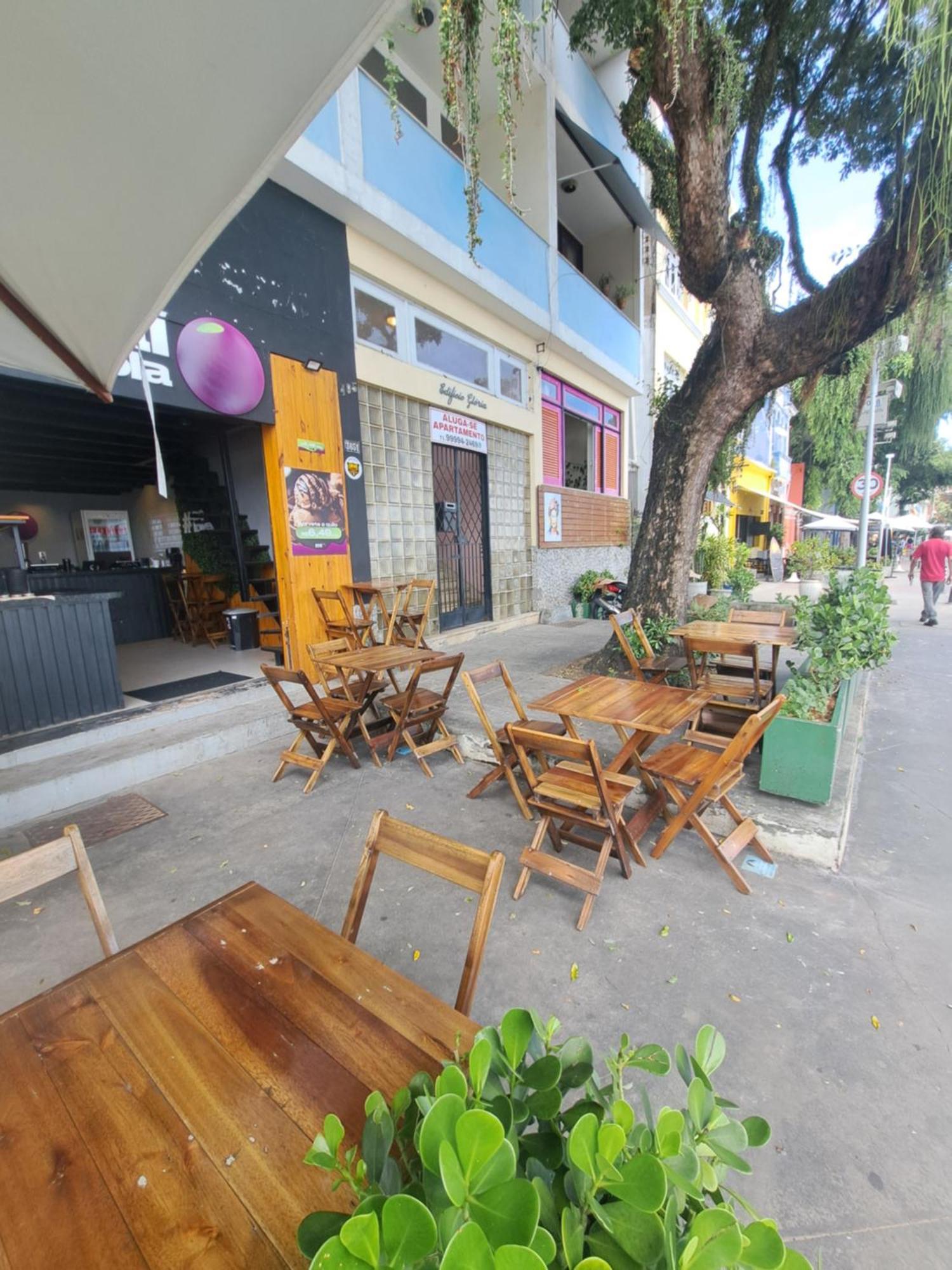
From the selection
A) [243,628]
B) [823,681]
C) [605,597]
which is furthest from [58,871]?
[605,597]

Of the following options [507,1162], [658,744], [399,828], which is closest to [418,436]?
[658,744]

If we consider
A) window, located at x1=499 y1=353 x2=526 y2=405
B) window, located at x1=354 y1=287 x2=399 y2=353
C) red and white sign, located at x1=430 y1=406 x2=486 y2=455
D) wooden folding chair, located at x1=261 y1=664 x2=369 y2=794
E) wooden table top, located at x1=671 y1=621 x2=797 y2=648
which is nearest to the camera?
wooden folding chair, located at x1=261 y1=664 x2=369 y2=794

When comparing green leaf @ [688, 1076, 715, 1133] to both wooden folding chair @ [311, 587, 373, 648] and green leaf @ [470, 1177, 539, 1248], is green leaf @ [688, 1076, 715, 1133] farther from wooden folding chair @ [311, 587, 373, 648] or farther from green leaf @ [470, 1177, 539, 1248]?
wooden folding chair @ [311, 587, 373, 648]

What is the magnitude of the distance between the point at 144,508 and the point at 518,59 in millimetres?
9031

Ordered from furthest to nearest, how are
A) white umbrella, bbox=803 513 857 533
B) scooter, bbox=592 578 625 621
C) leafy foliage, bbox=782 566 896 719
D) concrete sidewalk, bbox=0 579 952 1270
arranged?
white umbrella, bbox=803 513 857 533 < scooter, bbox=592 578 625 621 < leafy foliage, bbox=782 566 896 719 < concrete sidewalk, bbox=0 579 952 1270

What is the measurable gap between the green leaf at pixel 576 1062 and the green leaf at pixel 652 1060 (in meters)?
0.06

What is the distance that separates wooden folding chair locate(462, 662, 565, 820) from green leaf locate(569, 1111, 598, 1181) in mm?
2348

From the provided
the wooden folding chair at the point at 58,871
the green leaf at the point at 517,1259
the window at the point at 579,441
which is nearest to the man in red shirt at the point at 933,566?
the window at the point at 579,441

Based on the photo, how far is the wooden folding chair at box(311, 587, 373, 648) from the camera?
543 centimetres

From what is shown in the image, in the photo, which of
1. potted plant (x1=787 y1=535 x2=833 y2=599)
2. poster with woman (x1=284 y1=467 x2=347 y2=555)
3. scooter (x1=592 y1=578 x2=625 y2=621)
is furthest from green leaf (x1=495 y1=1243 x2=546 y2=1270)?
potted plant (x1=787 y1=535 x2=833 y2=599)

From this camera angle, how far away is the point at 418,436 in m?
6.96

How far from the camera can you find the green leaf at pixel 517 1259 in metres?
0.46

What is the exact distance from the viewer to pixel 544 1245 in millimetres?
518

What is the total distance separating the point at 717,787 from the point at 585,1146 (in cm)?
234
